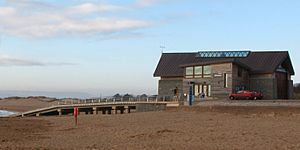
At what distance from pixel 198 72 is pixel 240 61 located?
23.8ft

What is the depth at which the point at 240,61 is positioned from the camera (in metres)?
63.5

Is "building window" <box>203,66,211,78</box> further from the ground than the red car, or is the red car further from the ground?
"building window" <box>203,66,211,78</box>

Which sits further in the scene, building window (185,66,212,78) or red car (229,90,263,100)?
building window (185,66,212,78)

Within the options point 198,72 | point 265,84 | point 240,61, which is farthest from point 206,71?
point 265,84

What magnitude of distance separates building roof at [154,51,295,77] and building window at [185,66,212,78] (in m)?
0.53

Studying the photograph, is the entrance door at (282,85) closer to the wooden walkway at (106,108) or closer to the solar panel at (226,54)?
the solar panel at (226,54)

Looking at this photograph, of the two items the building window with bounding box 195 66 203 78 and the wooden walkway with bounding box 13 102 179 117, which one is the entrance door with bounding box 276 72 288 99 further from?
the wooden walkway with bounding box 13 102 179 117

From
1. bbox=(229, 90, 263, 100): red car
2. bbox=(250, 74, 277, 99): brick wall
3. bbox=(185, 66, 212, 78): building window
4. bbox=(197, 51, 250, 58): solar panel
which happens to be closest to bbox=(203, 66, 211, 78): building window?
bbox=(185, 66, 212, 78): building window

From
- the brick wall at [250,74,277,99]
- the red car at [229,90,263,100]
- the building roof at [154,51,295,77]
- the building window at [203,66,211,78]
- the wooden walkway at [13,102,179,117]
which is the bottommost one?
the wooden walkway at [13,102,179,117]

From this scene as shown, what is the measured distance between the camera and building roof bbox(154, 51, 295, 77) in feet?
203

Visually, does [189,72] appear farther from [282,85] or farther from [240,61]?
[282,85]

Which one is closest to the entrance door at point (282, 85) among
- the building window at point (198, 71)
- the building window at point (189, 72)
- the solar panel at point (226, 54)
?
the solar panel at point (226, 54)

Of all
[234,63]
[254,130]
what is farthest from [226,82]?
[254,130]

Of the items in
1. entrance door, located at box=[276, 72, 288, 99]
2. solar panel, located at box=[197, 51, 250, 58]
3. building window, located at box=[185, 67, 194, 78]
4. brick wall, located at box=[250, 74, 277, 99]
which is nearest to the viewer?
building window, located at box=[185, 67, 194, 78]
